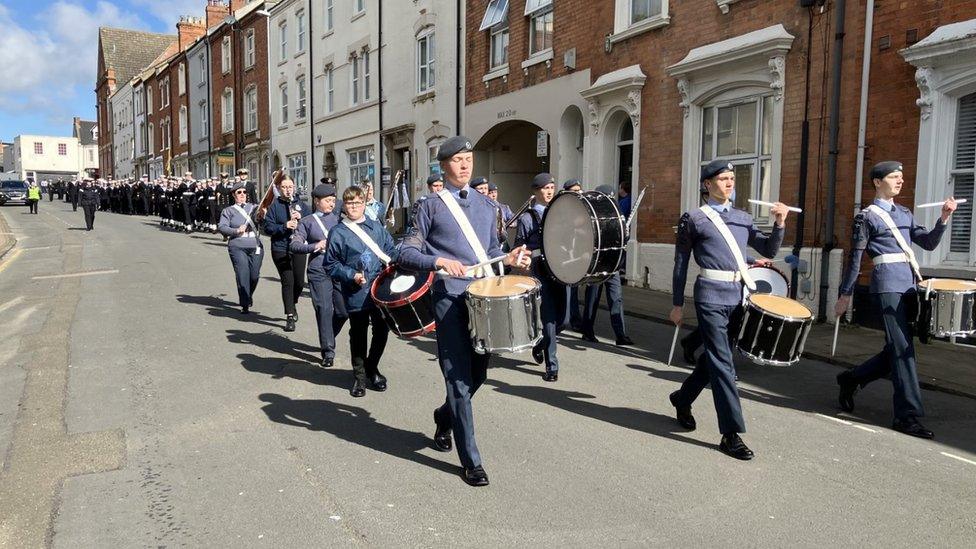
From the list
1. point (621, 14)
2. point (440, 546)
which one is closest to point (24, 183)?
point (621, 14)

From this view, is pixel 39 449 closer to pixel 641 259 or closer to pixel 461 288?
pixel 461 288

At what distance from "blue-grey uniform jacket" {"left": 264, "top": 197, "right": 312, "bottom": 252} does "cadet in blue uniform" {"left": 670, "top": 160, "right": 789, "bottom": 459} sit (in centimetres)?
546

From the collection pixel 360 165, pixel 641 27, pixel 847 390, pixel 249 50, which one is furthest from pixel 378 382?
pixel 249 50

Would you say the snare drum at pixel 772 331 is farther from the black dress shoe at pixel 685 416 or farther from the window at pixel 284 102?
the window at pixel 284 102

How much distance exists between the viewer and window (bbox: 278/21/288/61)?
110 ft

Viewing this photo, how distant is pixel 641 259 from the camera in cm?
1408

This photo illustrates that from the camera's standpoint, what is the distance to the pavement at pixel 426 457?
3756mm

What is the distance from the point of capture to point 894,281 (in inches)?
219

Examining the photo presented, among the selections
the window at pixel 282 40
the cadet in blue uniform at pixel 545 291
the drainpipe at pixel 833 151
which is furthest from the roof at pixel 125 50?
the cadet in blue uniform at pixel 545 291

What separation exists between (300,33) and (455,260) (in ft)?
101

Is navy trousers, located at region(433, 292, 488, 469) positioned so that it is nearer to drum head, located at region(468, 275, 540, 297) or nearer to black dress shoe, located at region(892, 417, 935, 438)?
drum head, located at region(468, 275, 540, 297)

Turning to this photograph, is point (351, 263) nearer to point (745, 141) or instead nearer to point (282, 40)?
point (745, 141)

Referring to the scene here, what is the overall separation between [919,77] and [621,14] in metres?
6.59

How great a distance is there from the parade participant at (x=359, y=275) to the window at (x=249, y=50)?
3339cm
